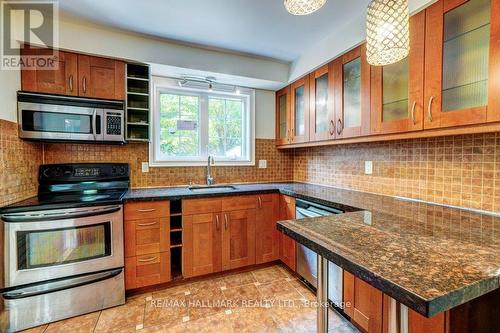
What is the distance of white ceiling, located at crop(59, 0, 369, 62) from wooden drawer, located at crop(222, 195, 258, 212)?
1.57 meters

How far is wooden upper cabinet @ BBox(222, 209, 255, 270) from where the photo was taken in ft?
7.64

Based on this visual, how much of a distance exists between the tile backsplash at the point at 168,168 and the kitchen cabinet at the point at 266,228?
638 mm

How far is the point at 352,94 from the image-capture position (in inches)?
79.3

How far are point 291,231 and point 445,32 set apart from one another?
1494mm

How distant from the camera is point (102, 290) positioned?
72.9 inches

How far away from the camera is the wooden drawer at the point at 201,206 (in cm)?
217

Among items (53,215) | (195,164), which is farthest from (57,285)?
(195,164)

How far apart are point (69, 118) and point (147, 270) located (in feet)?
4.92

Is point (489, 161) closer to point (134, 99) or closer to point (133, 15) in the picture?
point (133, 15)

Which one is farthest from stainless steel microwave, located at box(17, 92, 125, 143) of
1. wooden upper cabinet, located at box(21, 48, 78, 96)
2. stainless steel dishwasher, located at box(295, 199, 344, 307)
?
stainless steel dishwasher, located at box(295, 199, 344, 307)

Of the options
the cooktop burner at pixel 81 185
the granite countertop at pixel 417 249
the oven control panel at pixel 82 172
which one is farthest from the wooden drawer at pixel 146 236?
the granite countertop at pixel 417 249

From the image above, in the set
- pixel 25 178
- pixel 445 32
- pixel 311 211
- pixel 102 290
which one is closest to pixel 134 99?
pixel 25 178
